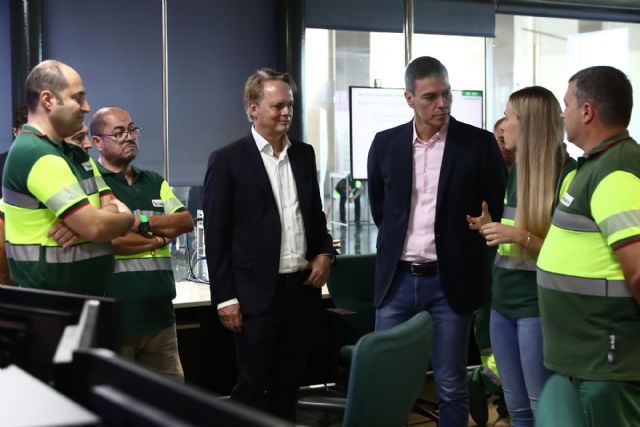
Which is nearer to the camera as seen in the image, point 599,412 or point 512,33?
point 599,412

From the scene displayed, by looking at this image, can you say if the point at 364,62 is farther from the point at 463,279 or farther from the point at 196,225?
the point at 463,279

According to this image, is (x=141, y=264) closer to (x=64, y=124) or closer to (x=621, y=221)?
(x=64, y=124)

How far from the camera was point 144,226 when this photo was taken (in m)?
3.12

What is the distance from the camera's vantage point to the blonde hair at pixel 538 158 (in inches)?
107

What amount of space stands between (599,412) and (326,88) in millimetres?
9698

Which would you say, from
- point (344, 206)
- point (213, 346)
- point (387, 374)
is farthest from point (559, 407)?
point (344, 206)

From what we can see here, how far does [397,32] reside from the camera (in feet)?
21.5

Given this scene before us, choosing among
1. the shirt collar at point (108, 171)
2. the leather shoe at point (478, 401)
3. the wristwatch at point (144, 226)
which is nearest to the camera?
the wristwatch at point (144, 226)

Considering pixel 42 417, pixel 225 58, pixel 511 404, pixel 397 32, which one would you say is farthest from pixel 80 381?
pixel 397 32

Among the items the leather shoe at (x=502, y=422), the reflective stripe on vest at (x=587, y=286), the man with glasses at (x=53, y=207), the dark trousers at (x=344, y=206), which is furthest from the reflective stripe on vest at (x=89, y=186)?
the dark trousers at (x=344, y=206)

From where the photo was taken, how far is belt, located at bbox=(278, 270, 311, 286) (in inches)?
120

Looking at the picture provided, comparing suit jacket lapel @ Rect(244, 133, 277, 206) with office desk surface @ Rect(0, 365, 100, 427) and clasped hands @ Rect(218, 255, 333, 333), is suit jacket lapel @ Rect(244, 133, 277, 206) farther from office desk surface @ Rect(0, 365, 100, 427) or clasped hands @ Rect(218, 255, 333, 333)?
office desk surface @ Rect(0, 365, 100, 427)

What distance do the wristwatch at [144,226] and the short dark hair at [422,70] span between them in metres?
1.14

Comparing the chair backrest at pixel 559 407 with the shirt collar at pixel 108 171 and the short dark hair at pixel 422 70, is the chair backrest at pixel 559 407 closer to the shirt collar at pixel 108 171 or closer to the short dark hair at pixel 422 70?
the short dark hair at pixel 422 70
